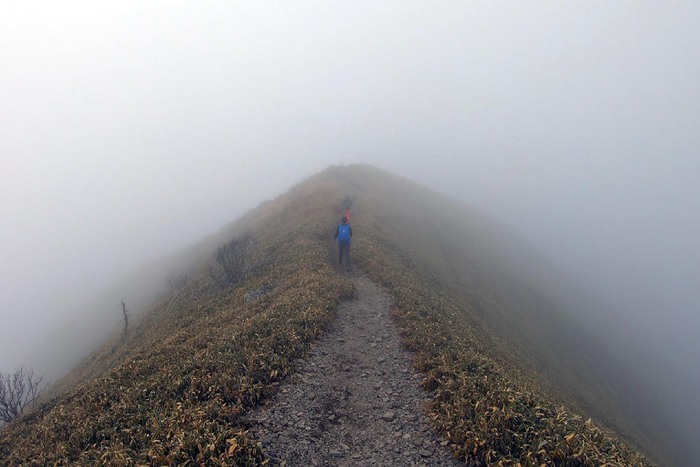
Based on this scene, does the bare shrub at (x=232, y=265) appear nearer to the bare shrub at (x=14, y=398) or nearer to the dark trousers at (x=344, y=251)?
the dark trousers at (x=344, y=251)

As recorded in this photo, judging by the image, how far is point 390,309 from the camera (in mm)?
23875

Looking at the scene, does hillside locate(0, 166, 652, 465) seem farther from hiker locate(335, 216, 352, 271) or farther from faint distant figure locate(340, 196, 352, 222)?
faint distant figure locate(340, 196, 352, 222)

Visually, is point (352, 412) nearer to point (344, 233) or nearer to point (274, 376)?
point (274, 376)

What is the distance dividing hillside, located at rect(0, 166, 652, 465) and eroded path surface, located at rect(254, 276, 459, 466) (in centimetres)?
61

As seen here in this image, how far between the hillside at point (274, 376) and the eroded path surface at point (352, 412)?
1.99 feet

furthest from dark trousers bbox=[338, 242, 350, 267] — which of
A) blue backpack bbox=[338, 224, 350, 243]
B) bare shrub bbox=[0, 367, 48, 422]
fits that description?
bare shrub bbox=[0, 367, 48, 422]

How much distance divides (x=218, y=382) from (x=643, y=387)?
7446 cm

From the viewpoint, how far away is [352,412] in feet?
45.7

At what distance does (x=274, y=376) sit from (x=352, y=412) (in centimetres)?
310

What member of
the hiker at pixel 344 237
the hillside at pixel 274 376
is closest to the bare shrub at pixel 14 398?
the hillside at pixel 274 376

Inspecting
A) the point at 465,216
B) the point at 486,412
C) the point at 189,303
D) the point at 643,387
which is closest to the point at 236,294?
the point at 189,303

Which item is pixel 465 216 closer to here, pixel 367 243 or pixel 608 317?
pixel 608 317

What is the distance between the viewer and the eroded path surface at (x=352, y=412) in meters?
11.6

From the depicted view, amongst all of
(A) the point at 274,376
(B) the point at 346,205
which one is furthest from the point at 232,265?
(B) the point at 346,205
